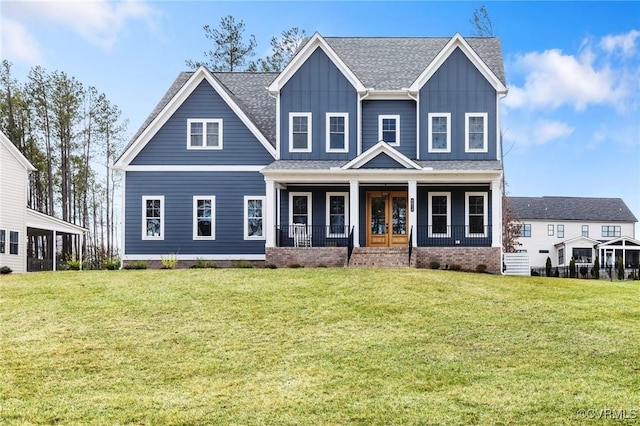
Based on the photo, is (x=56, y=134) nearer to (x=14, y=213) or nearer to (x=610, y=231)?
(x=14, y=213)

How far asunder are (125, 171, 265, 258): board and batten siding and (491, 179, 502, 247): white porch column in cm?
881

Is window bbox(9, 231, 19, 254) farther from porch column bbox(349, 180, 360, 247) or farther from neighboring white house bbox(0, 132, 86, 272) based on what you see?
porch column bbox(349, 180, 360, 247)

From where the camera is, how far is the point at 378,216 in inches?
1015

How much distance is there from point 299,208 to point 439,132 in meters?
6.18

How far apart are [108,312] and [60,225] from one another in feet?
68.1

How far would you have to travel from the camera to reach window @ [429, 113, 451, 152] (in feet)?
83.5

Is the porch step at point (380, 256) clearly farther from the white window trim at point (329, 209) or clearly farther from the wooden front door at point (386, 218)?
the white window trim at point (329, 209)

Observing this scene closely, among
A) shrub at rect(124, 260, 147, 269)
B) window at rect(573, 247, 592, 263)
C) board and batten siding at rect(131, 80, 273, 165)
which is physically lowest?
window at rect(573, 247, 592, 263)

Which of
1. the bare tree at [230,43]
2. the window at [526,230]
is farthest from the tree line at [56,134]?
the window at [526,230]

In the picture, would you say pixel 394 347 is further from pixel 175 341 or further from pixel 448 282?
pixel 448 282

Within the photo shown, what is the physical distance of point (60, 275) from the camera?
20.2 meters

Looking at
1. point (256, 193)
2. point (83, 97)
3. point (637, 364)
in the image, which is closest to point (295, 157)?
point (256, 193)

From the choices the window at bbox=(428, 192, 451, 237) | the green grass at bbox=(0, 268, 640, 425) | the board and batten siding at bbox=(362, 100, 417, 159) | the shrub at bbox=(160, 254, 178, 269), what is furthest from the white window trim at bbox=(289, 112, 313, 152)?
the green grass at bbox=(0, 268, 640, 425)

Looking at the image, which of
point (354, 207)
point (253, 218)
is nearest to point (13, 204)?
point (253, 218)
